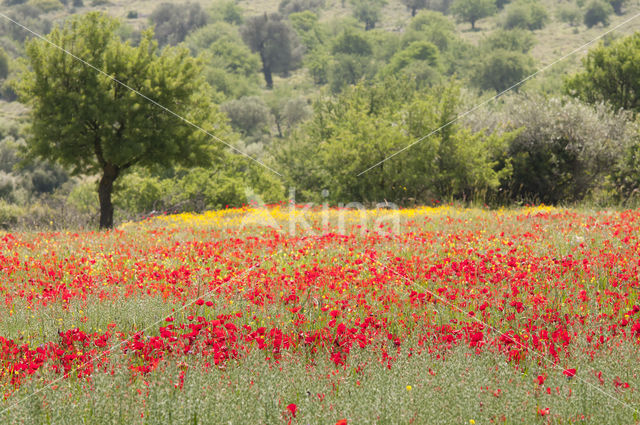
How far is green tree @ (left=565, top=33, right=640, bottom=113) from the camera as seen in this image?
37.5m

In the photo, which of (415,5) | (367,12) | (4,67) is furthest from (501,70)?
(415,5)

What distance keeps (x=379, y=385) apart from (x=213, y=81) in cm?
10005

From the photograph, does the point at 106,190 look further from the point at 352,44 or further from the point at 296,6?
the point at 296,6

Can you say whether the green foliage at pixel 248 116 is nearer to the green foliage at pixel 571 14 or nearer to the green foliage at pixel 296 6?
the green foliage at pixel 571 14

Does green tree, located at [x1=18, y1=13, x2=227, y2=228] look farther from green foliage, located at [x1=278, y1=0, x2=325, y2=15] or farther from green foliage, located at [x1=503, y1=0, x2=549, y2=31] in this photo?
green foliage, located at [x1=278, y1=0, x2=325, y2=15]

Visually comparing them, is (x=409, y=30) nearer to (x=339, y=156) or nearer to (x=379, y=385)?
(x=339, y=156)

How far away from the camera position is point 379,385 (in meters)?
3.92

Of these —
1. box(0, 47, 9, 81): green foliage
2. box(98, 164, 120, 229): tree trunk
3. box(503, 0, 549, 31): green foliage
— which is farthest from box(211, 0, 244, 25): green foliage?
box(98, 164, 120, 229): tree trunk

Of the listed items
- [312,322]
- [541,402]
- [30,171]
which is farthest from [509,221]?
[30,171]

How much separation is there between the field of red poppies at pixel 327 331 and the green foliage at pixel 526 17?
13633 cm

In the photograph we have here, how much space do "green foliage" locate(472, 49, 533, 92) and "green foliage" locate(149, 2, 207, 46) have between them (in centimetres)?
9153

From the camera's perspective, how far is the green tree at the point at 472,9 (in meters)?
147

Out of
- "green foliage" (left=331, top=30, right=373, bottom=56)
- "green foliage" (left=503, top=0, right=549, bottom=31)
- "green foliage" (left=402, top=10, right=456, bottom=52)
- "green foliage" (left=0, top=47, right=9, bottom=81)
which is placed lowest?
"green foliage" (left=0, top=47, right=9, bottom=81)

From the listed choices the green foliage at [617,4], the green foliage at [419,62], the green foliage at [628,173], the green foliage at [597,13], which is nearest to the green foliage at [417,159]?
the green foliage at [628,173]
